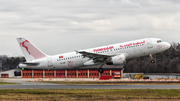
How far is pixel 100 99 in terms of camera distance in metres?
34.5

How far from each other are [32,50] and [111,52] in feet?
58.5

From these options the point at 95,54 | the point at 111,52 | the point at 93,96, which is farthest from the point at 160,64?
the point at 93,96

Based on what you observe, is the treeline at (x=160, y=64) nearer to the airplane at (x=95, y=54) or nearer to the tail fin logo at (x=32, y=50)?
the airplane at (x=95, y=54)

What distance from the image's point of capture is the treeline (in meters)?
127

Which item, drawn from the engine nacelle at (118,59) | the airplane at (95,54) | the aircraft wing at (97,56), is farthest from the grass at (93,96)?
the aircraft wing at (97,56)

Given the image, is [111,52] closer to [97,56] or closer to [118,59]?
[118,59]

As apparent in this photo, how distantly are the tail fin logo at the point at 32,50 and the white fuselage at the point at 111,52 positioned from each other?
125 centimetres

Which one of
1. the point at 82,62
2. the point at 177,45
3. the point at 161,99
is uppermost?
the point at 177,45

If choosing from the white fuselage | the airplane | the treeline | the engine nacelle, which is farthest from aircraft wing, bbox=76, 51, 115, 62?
the treeline

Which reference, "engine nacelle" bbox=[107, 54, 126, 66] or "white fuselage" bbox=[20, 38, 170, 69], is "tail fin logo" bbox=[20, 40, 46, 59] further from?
"engine nacelle" bbox=[107, 54, 126, 66]

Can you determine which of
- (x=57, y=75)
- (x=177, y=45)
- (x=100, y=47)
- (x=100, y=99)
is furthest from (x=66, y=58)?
(x=177, y=45)

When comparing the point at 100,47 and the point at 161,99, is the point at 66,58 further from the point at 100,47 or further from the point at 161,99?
the point at 161,99

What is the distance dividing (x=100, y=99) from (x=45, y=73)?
241ft

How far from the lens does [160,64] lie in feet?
429
